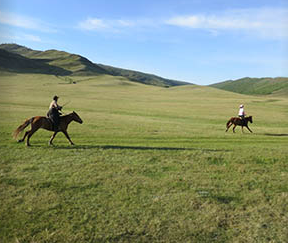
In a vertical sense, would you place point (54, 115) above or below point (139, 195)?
above

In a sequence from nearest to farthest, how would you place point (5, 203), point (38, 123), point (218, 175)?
point (5, 203) < point (218, 175) < point (38, 123)

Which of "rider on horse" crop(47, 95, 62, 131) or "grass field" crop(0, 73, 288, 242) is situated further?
"rider on horse" crop(47, 95, 62, 131)

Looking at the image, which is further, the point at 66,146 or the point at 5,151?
the point at 66,146

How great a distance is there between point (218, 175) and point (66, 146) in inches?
375

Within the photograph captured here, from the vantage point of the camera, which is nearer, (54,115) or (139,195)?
(139,195)

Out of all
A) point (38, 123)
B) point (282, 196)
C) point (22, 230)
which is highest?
point (38, 123)

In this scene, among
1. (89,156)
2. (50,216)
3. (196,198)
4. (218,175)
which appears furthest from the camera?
(89,156)

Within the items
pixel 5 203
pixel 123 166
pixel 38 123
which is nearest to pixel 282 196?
pixel 123 166

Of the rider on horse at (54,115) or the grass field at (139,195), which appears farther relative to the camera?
the rider on horse at (54,115)

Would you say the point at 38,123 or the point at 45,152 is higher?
the point at 38,123

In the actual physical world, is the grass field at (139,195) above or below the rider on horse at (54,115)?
below

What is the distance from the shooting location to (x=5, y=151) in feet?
48.3

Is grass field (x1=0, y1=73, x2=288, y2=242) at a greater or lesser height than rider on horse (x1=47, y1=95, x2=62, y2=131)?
lesser

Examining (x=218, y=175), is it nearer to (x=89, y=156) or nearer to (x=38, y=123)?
(x=89, y=156)
